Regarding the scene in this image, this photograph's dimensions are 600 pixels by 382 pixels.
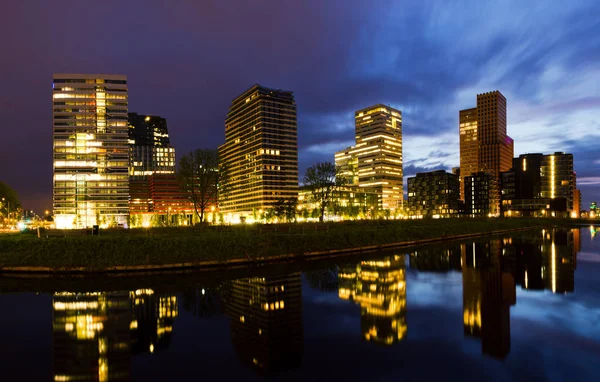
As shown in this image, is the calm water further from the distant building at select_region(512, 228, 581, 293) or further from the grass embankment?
the grass embankment

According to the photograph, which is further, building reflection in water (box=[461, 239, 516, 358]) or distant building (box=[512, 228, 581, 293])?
distant building (box=[512, 228, 581, 293])

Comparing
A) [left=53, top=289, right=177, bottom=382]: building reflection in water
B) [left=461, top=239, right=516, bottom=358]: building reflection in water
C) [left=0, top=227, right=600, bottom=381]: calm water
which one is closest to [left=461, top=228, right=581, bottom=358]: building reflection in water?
[left=461, top=239, right=516, bottom=358]: building reflection in water

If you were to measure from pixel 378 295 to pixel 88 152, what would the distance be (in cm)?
18664

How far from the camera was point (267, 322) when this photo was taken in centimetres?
1880

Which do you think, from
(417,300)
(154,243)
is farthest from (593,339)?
(154,243)

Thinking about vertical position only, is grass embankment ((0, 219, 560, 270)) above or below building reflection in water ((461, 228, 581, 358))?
above

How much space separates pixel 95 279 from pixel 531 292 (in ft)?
124

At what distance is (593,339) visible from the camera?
16.0 meters

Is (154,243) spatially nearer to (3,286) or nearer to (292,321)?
(3,286)

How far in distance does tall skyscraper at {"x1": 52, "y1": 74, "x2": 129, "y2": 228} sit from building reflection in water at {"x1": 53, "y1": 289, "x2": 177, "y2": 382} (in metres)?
160

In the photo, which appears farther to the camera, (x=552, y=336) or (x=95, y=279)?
(x=95, y=279)

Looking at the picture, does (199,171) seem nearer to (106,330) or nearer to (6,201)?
(106,330)

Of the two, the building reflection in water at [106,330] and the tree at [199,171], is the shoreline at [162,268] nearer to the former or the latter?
the building reflection in water at [106,330]

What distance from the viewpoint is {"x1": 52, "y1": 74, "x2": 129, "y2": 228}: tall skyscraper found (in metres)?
167
